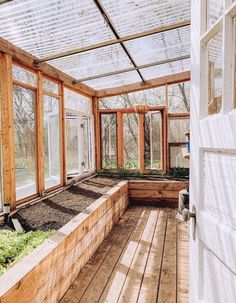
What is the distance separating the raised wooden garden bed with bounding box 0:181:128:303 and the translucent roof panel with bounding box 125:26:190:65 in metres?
2.60

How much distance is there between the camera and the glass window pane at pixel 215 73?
0.88 metres

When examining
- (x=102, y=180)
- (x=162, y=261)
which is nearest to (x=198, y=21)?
(x=162, y=261)

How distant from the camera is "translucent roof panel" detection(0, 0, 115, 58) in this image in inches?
106

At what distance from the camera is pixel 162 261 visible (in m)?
2.88

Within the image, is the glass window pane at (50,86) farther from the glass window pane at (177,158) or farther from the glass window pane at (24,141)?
the glass window pane at (177,158)

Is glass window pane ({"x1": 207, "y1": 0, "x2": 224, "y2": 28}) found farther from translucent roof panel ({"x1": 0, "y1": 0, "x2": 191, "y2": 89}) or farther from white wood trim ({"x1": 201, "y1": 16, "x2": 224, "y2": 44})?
translucent roof panel ({"x1": 0, "y1": 0, "x2": 191, "y2": 89})

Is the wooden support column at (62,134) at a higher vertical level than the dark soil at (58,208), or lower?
higher

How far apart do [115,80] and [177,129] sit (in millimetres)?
1990

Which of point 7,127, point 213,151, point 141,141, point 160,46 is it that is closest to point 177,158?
point 141,141

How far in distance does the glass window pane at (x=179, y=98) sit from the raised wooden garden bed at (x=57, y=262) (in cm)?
389

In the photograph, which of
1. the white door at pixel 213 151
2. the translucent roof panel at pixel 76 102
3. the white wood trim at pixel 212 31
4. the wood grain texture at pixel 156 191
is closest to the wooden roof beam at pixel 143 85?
the translucent roof panel at pixel 76 102

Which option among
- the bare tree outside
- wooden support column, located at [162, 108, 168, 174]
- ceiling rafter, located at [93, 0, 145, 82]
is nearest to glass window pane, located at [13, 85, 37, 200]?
ceiling rafter, located at [93, 0, 145, 82]

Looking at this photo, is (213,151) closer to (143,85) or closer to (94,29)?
(94,29)

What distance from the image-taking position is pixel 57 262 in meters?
2.05
